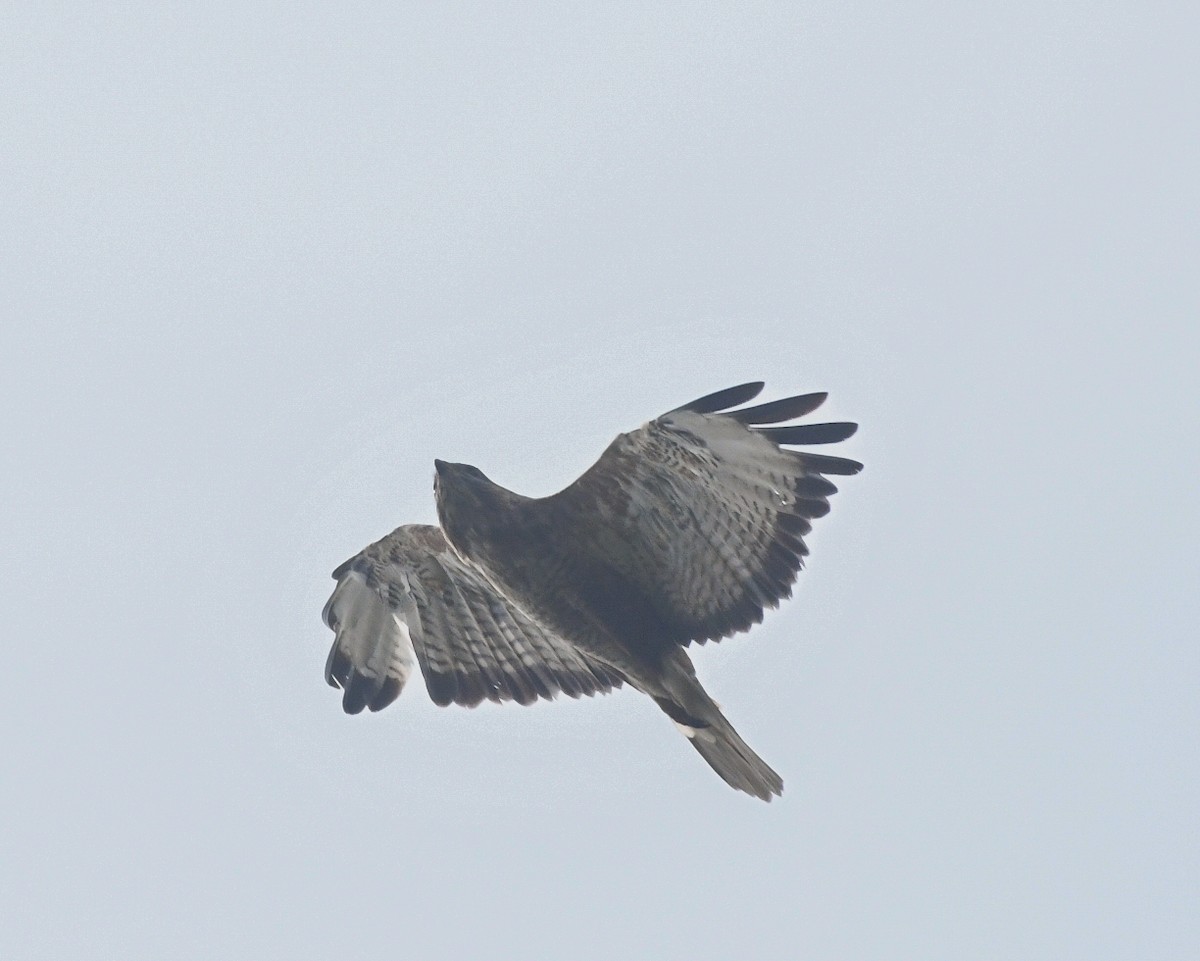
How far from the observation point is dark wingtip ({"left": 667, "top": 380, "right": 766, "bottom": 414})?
9461mm

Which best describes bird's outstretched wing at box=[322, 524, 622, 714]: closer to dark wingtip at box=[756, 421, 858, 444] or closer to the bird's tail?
the bird's tail

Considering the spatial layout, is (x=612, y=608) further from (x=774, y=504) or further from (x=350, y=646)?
(x=350, y=646)

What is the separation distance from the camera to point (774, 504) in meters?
9.97

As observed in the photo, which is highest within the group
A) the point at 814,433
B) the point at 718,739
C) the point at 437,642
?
the point at 437,642

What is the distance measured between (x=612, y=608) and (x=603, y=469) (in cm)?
86

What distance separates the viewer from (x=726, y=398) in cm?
950

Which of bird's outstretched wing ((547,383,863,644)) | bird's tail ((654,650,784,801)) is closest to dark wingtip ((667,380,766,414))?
bird's outstretched wing ((547,383,863,644))

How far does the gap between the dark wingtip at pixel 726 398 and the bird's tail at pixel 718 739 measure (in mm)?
1528

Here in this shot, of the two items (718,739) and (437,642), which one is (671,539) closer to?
(718,739)

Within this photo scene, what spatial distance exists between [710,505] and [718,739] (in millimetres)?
1377

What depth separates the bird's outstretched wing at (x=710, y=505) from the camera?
9703mm

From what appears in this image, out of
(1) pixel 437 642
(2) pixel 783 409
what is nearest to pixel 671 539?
(2) pixel 783 409

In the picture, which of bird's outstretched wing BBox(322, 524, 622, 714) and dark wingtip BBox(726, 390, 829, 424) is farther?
bird's outstretched wing BBox(322, 524, 622, 714)

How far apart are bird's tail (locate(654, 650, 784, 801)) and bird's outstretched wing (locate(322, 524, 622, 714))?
926 millimetres
